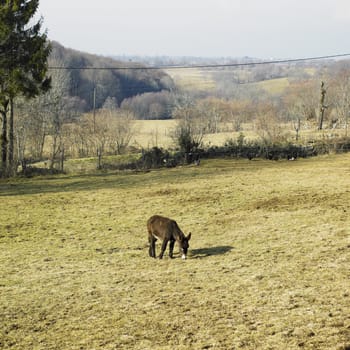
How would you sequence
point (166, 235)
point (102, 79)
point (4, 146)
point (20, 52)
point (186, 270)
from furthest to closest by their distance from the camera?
1. point (102, 79)
2. point (4, 146)
3. point (20, 52)
4. point (166, 235)
5. point (186, 270)

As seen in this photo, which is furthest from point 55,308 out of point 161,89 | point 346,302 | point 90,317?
point 161,89

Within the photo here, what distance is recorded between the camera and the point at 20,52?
29.4m

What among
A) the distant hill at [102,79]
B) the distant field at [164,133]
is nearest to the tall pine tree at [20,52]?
the distant field at [164,133]

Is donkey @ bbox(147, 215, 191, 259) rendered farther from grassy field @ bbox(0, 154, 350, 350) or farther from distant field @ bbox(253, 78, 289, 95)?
distant field @ bbox(253, 78, 289, 95)

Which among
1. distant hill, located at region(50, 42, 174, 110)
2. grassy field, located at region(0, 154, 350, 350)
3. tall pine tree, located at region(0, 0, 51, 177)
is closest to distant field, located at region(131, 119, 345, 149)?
distant hill, located at region(50, 42, 174, 110)

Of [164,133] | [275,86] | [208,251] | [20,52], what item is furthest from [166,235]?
[275,86]

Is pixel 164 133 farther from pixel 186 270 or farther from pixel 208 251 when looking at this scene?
pixel 186 270

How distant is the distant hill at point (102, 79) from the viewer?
103738 millimetres

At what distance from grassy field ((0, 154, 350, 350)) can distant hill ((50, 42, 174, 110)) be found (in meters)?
77.9

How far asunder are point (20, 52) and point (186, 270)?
22.1 meters

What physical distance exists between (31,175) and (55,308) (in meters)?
23.5

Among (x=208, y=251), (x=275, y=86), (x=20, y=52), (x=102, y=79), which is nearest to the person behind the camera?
(x=208, y=251)

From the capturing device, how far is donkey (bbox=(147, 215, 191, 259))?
12.8 metres

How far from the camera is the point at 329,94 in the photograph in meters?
78.6
